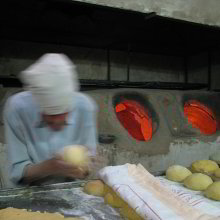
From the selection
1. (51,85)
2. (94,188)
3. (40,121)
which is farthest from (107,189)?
(51,85)

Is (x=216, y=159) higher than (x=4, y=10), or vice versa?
(x=4, y=10)

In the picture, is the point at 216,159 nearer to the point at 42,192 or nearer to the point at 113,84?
the point at 42,192

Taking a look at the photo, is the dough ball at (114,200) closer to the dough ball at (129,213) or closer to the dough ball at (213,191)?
the dough ball at (129,213)

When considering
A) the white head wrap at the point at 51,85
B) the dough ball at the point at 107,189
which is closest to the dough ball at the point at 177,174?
the dough ball at the point at 107,189

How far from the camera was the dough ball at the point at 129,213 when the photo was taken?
158 cm

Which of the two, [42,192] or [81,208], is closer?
[81,208]

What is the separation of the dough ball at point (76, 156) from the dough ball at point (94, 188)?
1.23 ft

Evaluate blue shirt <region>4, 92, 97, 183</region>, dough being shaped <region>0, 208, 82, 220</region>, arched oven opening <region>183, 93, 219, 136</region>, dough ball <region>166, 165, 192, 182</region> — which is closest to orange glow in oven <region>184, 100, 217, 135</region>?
arched oven opening <region>183, 93, 219, 136</region>

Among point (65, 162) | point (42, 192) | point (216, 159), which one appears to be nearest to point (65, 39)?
point (216, 159)

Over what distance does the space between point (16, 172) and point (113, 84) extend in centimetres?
286

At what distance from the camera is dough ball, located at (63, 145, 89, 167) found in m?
1.47

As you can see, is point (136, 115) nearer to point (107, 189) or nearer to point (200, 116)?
point (200, 116)

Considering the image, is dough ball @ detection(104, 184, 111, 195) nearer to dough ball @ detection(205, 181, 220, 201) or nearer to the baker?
the baker

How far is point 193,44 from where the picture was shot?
5125 mm
